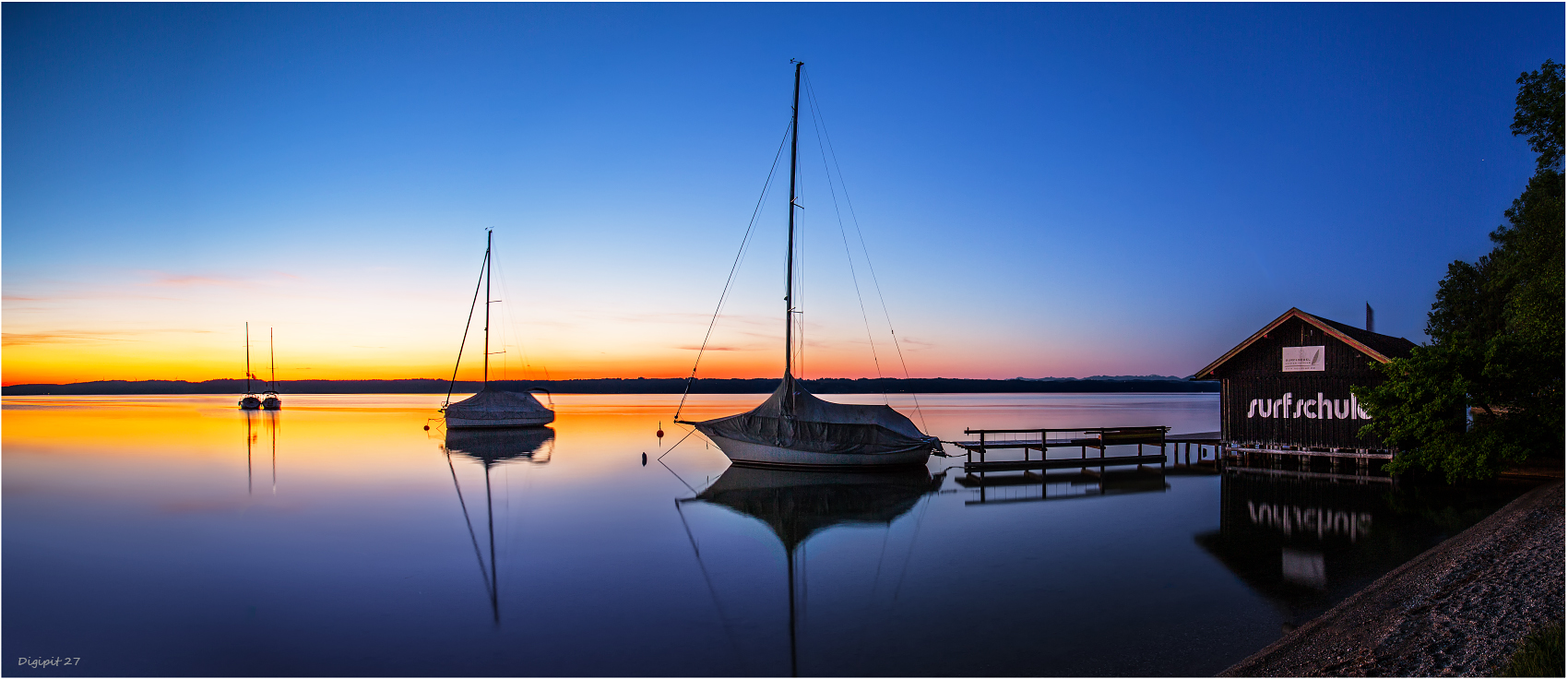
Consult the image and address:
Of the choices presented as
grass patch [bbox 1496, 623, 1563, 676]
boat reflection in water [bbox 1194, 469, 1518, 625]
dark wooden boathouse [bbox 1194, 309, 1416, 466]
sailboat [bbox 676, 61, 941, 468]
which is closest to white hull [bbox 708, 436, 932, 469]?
sailboat [bbox 676, 61, 941, 468]

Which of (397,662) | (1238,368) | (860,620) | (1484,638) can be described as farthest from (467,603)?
(1238,368)

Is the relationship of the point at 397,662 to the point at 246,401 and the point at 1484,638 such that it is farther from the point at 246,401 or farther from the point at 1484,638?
the point at 246,401

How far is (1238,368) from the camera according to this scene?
90.3 ft

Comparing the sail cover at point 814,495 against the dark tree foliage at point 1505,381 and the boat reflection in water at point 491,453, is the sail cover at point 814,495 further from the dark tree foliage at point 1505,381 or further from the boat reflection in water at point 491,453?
the dark tree foliage at point 1505,381

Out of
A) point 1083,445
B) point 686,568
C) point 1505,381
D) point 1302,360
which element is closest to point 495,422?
point 1083,445

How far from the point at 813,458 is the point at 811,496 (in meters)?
4.85

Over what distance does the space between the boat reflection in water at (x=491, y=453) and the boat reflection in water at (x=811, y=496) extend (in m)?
4.17

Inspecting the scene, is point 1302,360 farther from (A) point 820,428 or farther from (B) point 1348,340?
(A) point 820,428

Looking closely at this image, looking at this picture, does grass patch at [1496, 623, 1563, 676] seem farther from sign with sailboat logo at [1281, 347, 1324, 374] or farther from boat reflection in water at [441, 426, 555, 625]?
sign with sailboat logo at [1281, 347, 1324, 374]

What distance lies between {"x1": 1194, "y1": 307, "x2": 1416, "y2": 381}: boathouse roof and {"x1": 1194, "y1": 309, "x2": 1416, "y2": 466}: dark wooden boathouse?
0.03 meters

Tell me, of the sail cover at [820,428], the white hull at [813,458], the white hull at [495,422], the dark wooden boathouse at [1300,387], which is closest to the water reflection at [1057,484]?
the white hull at [813,458]

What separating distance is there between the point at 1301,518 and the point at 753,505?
1280 cm

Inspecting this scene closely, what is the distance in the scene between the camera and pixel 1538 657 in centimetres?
659

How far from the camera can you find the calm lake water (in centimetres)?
939
